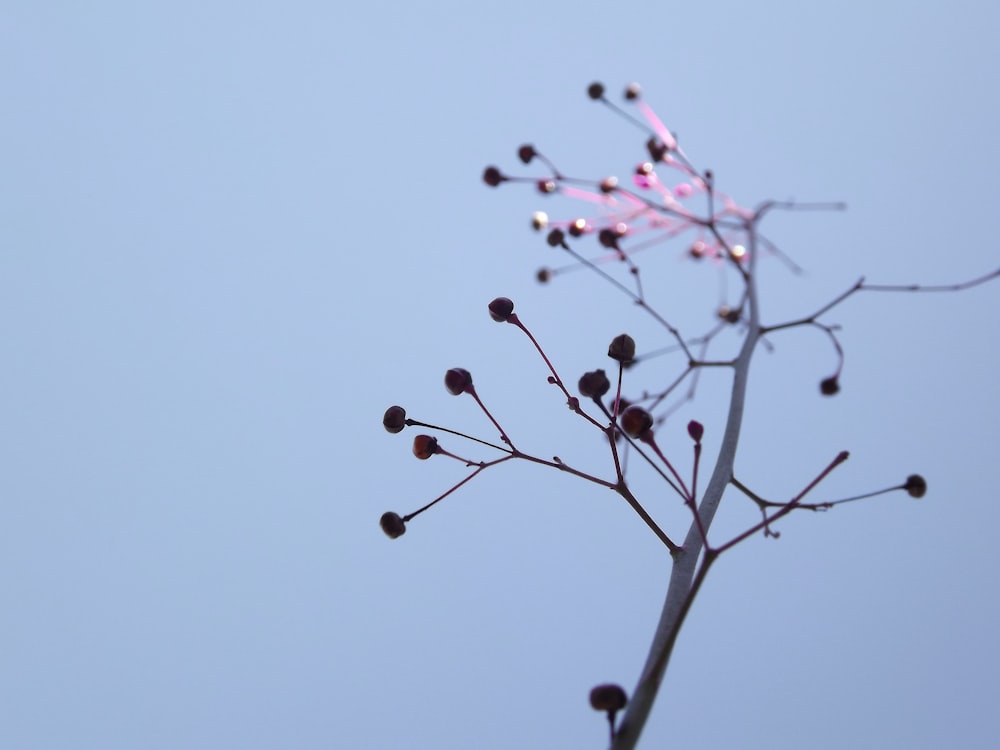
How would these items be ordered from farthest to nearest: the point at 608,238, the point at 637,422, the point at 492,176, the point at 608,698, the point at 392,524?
the point at 492,176 < the point at 608,238 < the point at 392,524 < the point at 637,422 < the point at 608,698

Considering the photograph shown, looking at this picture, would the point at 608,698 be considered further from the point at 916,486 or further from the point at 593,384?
the point at 916,486

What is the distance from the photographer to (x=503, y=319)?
1698mm

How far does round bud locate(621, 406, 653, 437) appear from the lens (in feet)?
4.37

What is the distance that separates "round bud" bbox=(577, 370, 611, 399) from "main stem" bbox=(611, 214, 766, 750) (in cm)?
28

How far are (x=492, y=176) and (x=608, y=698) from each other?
6.30ft

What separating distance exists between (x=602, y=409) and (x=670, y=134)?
4.80ft

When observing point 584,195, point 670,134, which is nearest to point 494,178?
point 584,195

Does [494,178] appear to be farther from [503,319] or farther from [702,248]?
[503,319]

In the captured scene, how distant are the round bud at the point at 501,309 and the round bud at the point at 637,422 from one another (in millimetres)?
438

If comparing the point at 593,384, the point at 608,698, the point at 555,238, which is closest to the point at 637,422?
the point at 593,384

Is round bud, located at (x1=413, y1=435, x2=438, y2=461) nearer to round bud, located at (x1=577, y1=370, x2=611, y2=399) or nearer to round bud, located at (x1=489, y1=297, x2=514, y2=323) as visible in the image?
round bud, located at (x1=489, y1=297, x2=514, y2=323)

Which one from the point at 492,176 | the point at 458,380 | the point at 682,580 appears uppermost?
the point at 492,176

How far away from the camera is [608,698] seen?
3.64 ft

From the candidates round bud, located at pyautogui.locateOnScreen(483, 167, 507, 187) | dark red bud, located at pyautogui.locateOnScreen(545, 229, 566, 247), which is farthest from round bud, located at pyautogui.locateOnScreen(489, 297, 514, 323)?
round bud, located at pyautogui.locateOnScreen(483, 167, 507, 187)
